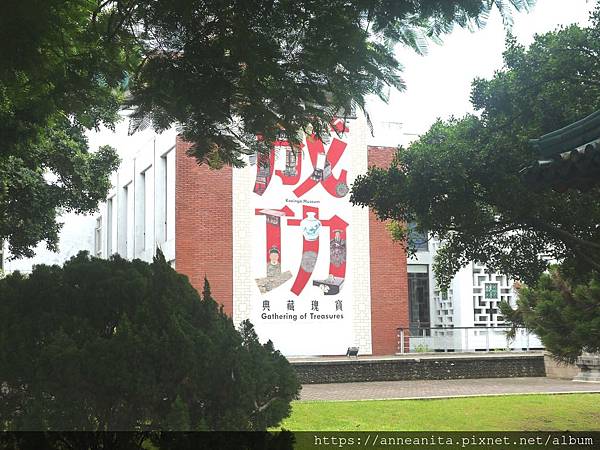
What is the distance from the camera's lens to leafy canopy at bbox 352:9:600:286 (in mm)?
7453

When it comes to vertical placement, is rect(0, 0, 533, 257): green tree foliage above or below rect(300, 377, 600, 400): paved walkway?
above

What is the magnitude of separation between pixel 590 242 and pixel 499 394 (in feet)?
23.1

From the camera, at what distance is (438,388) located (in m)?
16.2

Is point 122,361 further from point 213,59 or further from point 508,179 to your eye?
point 508,179

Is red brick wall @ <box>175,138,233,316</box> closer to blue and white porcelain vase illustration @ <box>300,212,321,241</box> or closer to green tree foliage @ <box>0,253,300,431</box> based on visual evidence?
blue and white porcelain vase illustration @ <box>300,212,321,241</box>

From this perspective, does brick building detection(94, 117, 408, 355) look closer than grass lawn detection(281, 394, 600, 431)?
No

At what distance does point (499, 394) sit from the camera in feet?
46.3

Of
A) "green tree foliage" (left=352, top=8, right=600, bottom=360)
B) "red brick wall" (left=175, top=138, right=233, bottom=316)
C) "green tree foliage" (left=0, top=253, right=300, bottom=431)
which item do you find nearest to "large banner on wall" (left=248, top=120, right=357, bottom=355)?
"red brick wall" (left=175, top=138, right=233, bottom=316)

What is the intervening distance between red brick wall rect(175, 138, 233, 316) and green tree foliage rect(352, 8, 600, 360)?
13.2 metres

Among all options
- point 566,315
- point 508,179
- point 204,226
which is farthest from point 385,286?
point 508,179

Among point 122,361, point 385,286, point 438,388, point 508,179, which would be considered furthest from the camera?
point 385,286

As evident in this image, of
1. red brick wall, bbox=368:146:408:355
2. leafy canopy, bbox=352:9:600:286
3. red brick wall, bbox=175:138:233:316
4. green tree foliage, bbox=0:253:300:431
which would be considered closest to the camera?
green tree foliage, bbox=0:253:300:431

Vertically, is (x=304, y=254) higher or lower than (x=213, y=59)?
higher

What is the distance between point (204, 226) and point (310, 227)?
3234 millimetres
